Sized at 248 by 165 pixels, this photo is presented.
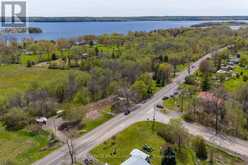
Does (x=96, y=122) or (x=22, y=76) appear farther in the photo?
(x=22, y=76)

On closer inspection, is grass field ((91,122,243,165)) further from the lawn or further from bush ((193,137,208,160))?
the lawn

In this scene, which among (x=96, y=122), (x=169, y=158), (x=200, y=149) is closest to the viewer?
(x=169, y=158)

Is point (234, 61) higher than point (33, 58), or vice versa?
point (234, 61)

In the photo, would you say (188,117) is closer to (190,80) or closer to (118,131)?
(118,131)

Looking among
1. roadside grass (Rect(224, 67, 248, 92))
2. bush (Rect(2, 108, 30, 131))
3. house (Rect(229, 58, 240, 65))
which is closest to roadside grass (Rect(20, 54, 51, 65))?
bush (Rect(2, 108, 30, 131))

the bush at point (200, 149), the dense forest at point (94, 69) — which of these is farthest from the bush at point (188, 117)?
the dense forest at point (94, 69)

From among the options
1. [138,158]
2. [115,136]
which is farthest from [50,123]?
[138,158]

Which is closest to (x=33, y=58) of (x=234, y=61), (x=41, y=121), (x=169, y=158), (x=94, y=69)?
(x=94, y=69)
